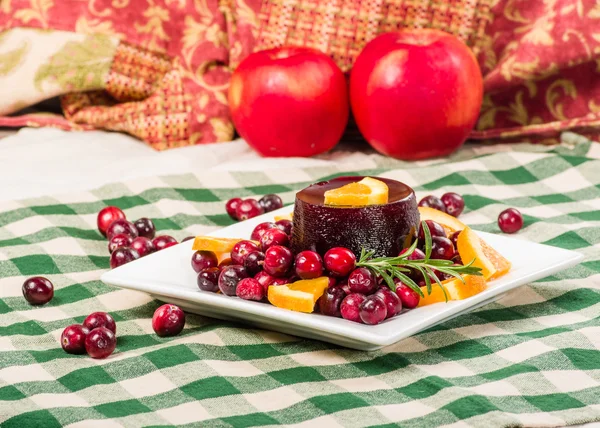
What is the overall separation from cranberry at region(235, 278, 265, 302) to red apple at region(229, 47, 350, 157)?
31.5 inches

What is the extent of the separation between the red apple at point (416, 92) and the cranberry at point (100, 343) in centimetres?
90

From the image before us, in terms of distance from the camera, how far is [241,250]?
1.02 m

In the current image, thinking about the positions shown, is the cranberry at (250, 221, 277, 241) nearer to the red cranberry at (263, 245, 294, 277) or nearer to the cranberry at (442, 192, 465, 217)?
the red cranberry at (263, 245, 294, 277)

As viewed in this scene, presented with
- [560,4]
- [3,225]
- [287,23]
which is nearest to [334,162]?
[287,23]

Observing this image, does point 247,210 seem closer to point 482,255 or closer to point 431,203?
point 431,203

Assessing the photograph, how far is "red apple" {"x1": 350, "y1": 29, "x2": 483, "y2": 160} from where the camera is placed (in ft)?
5.50

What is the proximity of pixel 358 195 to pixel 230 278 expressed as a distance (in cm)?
16

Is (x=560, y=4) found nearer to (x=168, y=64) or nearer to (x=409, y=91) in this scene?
(x=409, y=91)

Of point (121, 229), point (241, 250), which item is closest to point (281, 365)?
point (241, 250)

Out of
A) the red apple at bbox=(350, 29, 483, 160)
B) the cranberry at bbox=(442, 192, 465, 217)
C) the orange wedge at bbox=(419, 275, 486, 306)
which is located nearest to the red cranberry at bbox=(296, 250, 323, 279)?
the orange wedge at bbox=(419, 275, 486, 306)

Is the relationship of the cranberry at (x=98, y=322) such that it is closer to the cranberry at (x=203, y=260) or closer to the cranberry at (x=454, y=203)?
the cranberry at (x=203, y=260)

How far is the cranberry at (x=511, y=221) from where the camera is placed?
135 cm

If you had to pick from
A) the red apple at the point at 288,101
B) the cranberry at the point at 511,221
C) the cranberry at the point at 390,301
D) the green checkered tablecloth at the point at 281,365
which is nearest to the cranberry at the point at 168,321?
the green checkered tablecloth at the point at 281,365

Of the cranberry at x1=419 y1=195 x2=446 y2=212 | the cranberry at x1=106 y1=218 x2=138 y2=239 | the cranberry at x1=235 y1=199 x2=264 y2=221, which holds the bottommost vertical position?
the cranberry at x1=235 y1=199 x2=264 y2=221
